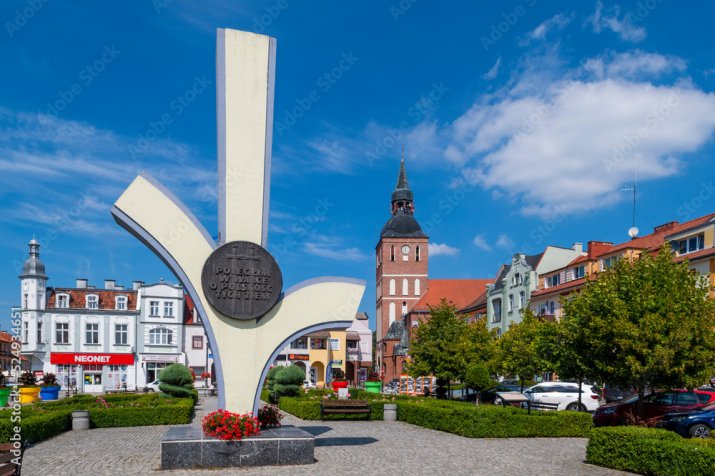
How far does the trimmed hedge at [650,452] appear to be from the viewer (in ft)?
38.1

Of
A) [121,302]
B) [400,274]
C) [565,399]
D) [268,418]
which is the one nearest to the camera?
[268,418]

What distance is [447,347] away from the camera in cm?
3105

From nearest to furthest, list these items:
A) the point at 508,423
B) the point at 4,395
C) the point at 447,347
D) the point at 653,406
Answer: the point at 508,423 → the point at 653,406 → the point at 4,395 → the point at 447,347

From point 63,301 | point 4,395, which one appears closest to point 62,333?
point 63,301

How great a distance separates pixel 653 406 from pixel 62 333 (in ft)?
157

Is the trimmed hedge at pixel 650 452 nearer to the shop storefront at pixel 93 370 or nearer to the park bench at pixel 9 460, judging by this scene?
the park bench at pixel 9 460

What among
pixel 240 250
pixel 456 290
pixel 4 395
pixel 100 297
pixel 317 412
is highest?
pixel 240 250

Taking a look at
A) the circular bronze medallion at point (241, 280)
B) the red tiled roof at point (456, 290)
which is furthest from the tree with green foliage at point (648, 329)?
the red tiled roof at point (456, 290)

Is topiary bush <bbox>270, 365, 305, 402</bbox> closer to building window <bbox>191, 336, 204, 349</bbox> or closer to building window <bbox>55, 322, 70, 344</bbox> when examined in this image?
building window <bbox>191, 336, 204, 349</bbox>

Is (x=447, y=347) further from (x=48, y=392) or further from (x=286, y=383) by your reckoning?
(x=48, y=392)

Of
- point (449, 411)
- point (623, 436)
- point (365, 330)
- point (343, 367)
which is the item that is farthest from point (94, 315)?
point (623, 436)

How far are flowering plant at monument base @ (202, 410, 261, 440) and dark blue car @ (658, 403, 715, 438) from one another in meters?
11.5

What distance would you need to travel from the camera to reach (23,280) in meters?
53.7

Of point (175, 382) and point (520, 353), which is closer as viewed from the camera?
point (175, 382)
